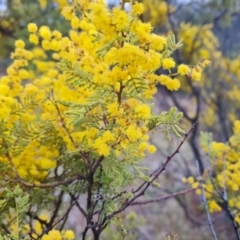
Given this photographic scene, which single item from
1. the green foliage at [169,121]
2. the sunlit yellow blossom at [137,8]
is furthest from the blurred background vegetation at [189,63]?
the sunlit yellow blossom at [137,8]

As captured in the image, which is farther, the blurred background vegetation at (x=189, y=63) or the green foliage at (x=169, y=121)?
the blurred background vegetation at (x=189, y=63)

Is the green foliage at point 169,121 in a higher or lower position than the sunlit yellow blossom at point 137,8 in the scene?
lower

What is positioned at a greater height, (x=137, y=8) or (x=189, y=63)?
(x=189, y=63)

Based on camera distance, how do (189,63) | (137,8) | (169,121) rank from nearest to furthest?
(137,8) → (169,121) → (189,63)

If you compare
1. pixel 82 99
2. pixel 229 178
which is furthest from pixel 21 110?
pixel 229 178

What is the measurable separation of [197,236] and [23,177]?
9.78ft

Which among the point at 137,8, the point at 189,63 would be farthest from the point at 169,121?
the point at 189,63

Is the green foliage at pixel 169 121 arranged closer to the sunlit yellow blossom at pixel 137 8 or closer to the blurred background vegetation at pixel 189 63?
the sunlit yellow blossom at pixel 137 8

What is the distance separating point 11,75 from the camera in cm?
179

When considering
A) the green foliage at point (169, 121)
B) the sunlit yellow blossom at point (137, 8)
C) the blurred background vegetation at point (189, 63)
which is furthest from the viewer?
the blurred background vegetation at point (189, 63)

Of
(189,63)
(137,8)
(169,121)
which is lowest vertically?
(169,121)

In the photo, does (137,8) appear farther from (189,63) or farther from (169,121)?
(189,63)

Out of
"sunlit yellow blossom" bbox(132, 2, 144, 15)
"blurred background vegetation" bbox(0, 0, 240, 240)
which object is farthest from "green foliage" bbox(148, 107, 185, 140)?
"blurred background vegetation" bbox(0, 0, 240, 240)

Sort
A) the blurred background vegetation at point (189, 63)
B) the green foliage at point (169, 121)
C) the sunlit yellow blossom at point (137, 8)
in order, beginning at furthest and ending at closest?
the blurred background vegetation at point (189, 63) → the green foliage at point (169, 121) → the sunlit yellow blossom at point (137, 8)
